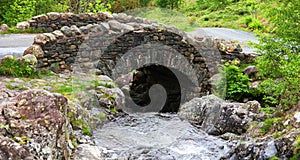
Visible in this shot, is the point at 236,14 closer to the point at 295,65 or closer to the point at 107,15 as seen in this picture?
the point at 107,15

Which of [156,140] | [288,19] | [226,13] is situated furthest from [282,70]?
[226,13]

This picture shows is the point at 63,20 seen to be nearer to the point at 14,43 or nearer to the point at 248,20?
the point at 14,43

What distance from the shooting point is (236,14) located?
101 ft

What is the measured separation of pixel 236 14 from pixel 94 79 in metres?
21.5

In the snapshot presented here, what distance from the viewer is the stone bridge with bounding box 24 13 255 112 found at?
38.4 feet

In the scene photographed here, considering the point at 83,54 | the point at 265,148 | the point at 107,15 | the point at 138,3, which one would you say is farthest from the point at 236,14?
the point at 265,148

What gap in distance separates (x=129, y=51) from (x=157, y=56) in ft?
3.17

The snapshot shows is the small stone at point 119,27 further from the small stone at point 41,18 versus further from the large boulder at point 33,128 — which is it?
the small stone at point 41,18

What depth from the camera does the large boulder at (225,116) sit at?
8.95 m

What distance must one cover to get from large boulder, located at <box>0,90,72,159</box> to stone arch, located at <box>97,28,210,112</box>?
5.91m

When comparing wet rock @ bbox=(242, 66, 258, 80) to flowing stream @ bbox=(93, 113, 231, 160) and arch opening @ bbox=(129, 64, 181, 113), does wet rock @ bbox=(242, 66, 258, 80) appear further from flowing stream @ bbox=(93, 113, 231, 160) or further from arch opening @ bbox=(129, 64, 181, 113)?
flowing stream @ bbox=(93, 113, 231, 160)

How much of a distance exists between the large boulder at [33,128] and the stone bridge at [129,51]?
18.5 feet

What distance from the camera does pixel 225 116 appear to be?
9.32 m

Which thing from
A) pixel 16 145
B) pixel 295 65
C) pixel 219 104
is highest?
pixel 295 65
